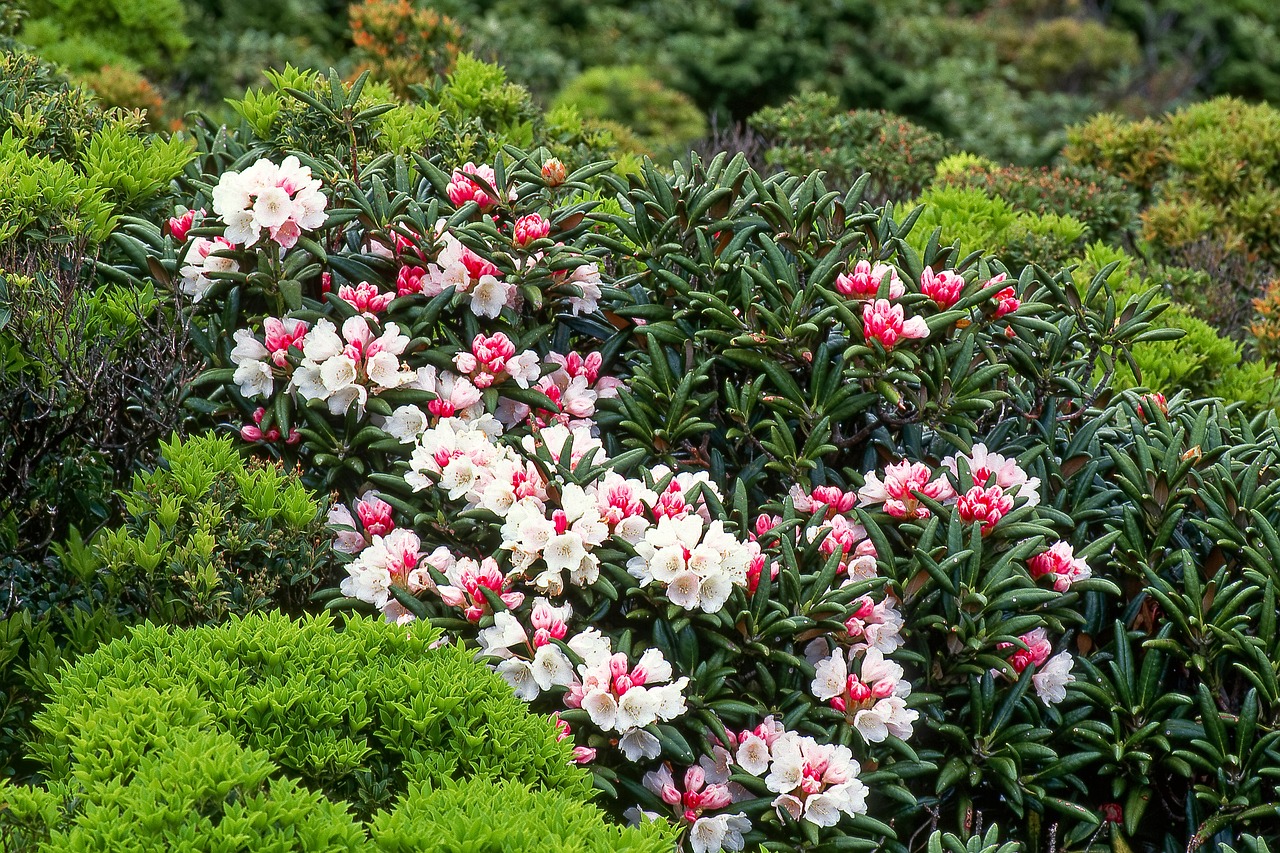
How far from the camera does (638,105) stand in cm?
932

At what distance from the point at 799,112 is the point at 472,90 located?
9.16 feet

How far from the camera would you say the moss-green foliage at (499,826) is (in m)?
2.28

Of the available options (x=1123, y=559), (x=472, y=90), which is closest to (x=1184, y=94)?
(x=472, y=90)

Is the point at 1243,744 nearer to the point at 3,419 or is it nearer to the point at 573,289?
the point at 573,289

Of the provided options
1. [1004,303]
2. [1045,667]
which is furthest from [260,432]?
[1045,667]

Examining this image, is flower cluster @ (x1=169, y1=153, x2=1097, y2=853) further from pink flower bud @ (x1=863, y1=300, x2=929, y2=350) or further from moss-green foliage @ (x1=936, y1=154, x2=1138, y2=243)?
moss-green foliage @ (x1=936, y1=154, x2=1138, y2=243)

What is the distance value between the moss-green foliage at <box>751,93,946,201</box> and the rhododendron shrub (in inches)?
130

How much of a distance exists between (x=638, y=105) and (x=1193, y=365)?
5200 mm

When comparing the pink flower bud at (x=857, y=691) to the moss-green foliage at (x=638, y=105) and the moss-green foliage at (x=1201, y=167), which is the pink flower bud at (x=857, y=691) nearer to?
the moss-green foliage at (x=1201, y=167)

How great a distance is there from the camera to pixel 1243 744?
3229 millimetres

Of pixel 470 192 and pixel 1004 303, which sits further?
pixel 470 192

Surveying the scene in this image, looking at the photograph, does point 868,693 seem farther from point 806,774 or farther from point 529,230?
point 529,230

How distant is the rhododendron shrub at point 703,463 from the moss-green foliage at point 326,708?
0.20 m

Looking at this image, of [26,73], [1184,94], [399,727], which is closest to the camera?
[399,727]
